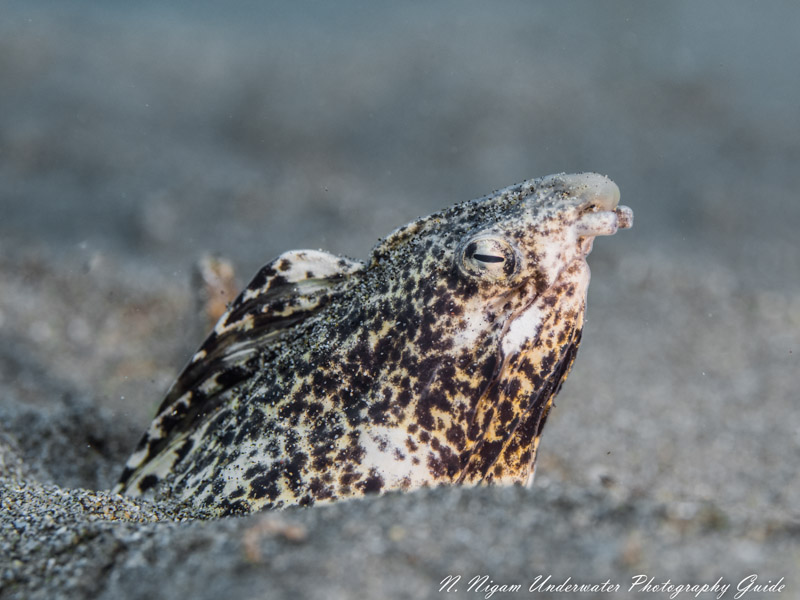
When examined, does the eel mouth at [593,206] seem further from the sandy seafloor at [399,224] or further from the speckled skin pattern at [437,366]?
the sandy seafloor at [399,224]

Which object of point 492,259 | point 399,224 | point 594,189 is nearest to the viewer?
point 492,259

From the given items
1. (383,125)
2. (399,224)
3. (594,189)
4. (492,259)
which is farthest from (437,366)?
(383,125)

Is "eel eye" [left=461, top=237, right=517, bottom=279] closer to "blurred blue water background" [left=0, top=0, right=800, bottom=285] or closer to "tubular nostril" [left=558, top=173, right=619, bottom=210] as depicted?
"tubular nostril" [left=558, top=173, right=619, bottom=210]

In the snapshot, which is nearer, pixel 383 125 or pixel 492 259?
pixel 492 259

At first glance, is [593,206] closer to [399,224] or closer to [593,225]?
[593,225]

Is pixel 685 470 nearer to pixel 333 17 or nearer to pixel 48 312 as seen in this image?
pixel 48 312

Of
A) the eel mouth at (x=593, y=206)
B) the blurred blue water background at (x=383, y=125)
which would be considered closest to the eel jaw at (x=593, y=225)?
the eel mouth at (x=593, y=206)

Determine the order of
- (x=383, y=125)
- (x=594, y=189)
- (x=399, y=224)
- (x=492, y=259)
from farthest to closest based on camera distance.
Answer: (x=383, y=125) → (x=399, y=224) → (x=594, y=189) → (x=492, y=259)
